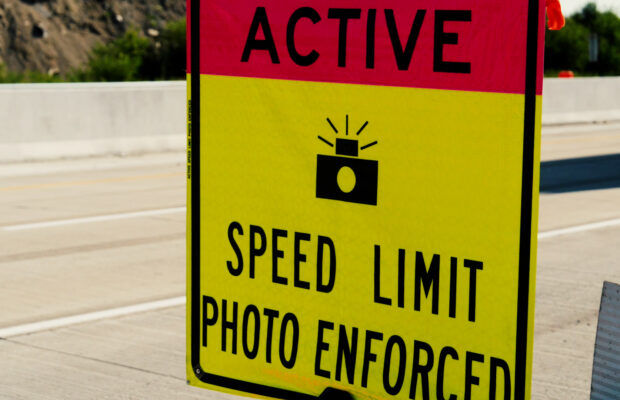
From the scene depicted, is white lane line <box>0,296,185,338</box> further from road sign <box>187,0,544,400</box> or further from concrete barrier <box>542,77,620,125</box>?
concrete barrier <box>542,77,620,125</box>

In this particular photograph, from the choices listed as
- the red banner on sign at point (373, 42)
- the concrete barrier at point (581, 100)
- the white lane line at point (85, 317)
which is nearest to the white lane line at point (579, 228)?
the white lane line at point (85, 317)

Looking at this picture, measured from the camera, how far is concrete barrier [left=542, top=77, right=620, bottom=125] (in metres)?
28.0

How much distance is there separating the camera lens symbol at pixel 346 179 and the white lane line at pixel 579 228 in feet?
30.9

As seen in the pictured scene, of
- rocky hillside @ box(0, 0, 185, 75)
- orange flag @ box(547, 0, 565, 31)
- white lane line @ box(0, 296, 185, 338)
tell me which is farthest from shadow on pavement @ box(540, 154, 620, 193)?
rocky hillside @ box(0, 0, 185, 75)

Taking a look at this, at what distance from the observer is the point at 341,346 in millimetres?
2322

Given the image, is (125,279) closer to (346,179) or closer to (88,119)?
(346,179)

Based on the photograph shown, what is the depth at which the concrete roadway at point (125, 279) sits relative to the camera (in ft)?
21.0

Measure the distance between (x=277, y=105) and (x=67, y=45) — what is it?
5777 centimetres

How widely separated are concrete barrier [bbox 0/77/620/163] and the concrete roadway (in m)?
0.64

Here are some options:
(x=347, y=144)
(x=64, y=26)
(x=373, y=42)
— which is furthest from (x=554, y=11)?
(x=64, y=26)

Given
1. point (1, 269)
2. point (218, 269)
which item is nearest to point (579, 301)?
point (1, 269)

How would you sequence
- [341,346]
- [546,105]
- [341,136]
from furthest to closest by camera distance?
[546,105]
[341,346]
[341,136]

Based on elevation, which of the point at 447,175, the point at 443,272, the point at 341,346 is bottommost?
the point at 341,346

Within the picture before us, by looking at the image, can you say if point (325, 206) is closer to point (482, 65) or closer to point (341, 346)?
point (341, 346)
